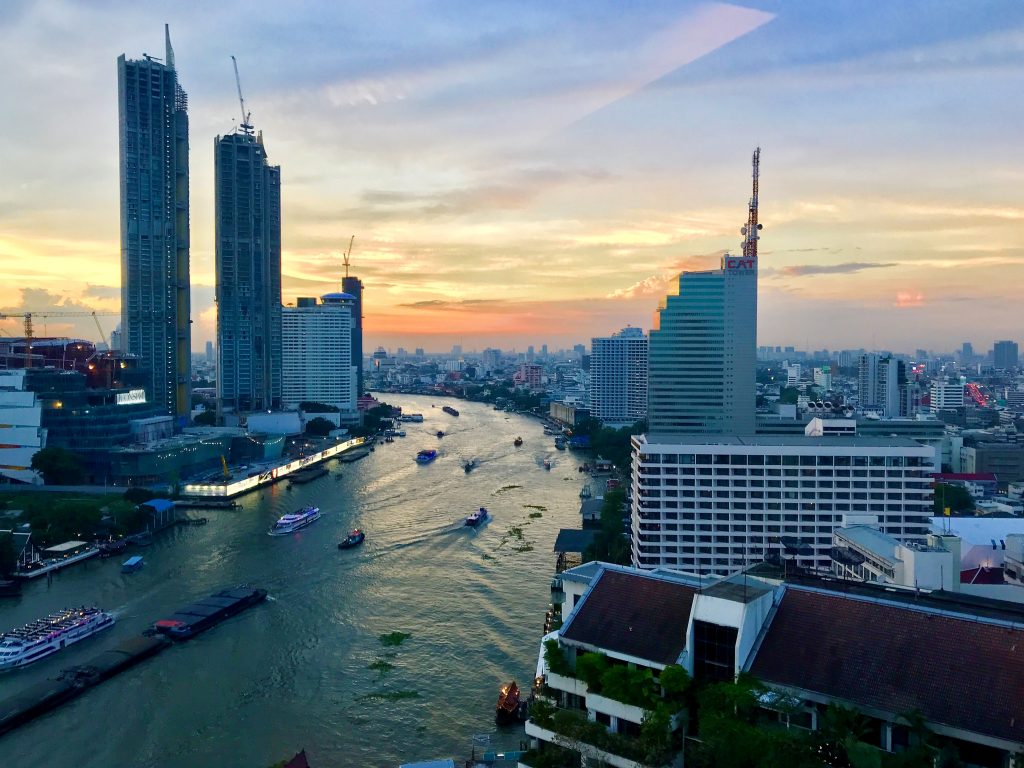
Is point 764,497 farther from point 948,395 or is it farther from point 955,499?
point 948,395

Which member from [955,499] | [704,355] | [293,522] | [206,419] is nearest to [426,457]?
[704,355]

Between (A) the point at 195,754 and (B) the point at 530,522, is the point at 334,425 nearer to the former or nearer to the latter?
(B) the point at 530,522

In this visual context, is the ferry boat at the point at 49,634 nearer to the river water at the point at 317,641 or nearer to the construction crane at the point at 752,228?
the river water at the point at 317,641

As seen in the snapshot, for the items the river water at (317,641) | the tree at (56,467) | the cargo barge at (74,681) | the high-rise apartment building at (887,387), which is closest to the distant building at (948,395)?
the high-rise apartment building at (887,387)

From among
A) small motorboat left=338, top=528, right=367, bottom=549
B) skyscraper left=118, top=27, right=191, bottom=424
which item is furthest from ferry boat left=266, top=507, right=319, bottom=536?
skyscraper left=118, top=27, right=191, bottom=424

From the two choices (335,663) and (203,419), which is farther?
(203,419)

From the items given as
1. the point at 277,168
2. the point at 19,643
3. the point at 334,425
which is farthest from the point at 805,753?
the point at 277,168
